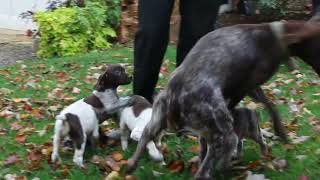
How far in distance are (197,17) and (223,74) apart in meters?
1.35

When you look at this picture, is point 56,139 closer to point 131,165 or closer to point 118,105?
point 118,105

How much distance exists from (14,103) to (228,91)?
359cm

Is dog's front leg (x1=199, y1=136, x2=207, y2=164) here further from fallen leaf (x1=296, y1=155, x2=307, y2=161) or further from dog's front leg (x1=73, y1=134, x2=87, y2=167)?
dog's front leg (x1=73, y1=134, x2=87, y2=167)

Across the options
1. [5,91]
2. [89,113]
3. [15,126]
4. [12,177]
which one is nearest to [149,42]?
[89,113]

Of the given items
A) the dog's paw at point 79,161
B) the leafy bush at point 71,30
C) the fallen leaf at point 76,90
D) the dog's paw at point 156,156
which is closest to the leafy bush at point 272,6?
the leafy bush at point 71,30

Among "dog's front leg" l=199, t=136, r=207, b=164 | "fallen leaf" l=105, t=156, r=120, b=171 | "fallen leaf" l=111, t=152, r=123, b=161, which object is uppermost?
"dog's front leg" l=199, t=136, r=207, b=164

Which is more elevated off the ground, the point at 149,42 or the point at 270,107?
the point at 149,42

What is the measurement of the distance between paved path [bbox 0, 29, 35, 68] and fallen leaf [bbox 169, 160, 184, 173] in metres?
6.49

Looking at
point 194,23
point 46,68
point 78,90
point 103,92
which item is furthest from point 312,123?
point 46,68

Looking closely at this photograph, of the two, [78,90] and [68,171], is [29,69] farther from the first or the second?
[68,171]

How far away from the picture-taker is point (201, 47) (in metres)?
3.74

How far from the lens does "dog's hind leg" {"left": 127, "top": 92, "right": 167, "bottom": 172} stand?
380 centimetres

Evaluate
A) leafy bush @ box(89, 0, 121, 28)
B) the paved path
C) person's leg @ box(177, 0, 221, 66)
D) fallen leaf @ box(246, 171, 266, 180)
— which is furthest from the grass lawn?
leafy bush @ box(89, 0, 121, 28)

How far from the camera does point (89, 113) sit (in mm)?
4578
